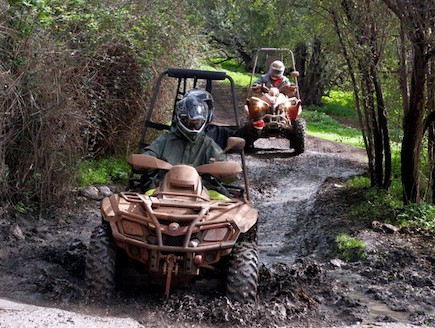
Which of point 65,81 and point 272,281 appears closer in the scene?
point 272,281

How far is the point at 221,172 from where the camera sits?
692 cm

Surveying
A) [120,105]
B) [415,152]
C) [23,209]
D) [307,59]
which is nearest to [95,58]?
[120,105]

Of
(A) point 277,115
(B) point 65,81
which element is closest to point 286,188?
(A) point 277,115

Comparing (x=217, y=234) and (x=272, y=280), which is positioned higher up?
(x=217, y=234)

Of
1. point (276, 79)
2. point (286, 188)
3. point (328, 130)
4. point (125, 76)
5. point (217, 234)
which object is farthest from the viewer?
point (328, 130)

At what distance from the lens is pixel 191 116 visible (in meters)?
7.10

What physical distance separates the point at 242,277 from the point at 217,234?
0.40m

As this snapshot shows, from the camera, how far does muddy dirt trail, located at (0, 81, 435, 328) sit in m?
5.93

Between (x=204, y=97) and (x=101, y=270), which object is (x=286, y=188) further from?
(x=101, y=270)

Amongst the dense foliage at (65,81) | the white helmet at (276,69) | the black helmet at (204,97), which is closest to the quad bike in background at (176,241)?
the black helmet at (204,97)

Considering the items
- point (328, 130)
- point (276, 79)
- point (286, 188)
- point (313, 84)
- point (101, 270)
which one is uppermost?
point (276, 79)

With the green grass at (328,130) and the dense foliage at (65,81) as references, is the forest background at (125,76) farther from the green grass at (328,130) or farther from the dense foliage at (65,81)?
the green grass at (328,130)

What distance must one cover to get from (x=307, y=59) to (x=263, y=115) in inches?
594

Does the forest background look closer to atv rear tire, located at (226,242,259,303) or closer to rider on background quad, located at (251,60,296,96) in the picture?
rider on background quad, located at (251,60,296,96)
